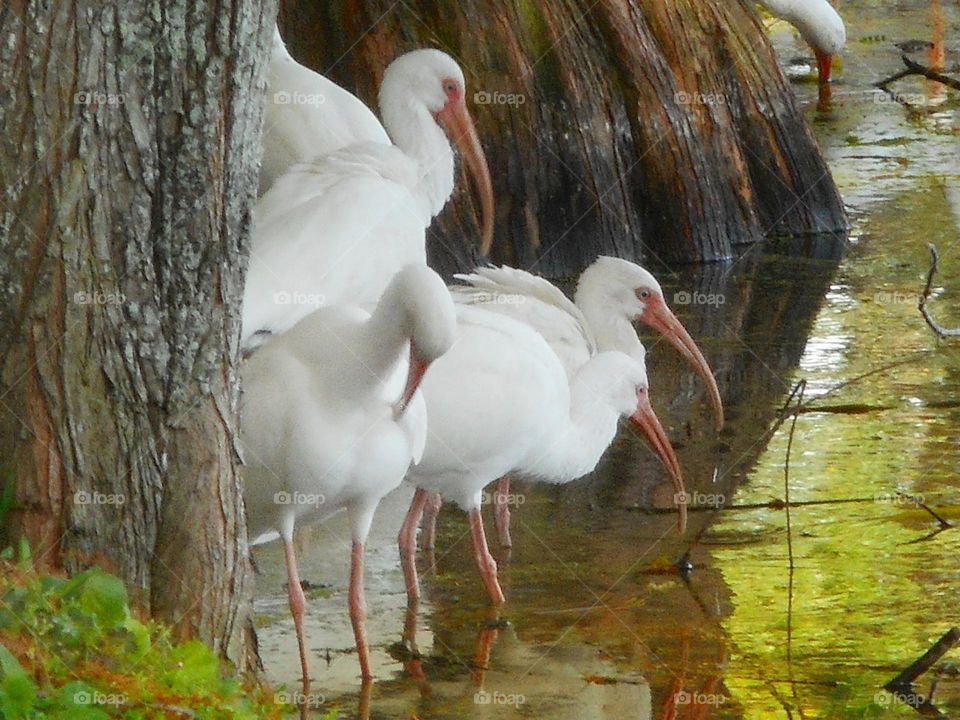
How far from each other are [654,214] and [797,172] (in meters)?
1.01

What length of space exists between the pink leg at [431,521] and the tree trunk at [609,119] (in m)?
3.44

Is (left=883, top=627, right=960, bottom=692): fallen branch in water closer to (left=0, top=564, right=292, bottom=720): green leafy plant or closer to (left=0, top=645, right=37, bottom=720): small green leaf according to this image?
(left=0, top=564, right=292, bottom=720): green leafy plant

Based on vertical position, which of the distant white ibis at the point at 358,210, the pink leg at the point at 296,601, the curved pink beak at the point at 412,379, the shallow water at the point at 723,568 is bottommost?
the shallow water at the point at 723,568

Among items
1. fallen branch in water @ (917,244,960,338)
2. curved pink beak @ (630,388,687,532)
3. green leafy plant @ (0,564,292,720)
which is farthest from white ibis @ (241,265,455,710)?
curved pink beak @ (630,388,687,532)

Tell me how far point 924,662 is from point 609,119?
20.7 feet

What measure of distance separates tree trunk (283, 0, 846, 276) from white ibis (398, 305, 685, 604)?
346 cm

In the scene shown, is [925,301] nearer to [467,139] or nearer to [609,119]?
[467,139]

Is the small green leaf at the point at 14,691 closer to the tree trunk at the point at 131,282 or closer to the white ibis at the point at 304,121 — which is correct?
the tree trunk at the point at 131,282

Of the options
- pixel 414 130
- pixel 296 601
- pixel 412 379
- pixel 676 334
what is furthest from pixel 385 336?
pixel 676 334

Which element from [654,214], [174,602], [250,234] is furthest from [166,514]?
[654,214]

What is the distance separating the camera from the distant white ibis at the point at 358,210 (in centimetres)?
607

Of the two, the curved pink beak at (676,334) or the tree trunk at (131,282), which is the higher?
the tree trunk at (131,282)

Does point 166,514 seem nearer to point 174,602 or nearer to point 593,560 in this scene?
point 174,602

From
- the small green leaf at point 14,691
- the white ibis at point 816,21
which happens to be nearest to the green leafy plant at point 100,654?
the small green leaf at point 14,691
